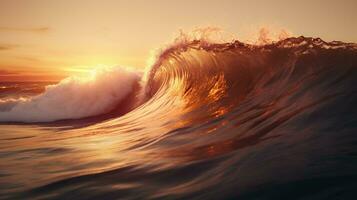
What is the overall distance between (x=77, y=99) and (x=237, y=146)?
449 inches

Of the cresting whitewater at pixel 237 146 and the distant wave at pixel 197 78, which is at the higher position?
the distant wave at pixel 197 78

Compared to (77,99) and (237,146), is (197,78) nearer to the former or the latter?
(77,99)

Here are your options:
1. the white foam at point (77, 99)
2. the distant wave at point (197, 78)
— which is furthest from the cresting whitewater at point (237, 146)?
the white foam at point (77, 99)

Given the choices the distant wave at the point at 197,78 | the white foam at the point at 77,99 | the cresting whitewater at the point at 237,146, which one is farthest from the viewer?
the white foam at the point at 77,99

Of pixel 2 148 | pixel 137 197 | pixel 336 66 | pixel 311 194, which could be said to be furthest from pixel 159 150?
pixel 336 66

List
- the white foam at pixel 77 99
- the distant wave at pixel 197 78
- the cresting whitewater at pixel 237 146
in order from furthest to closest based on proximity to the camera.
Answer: the white foam at pixel 77 99, the distant wave at pixel 197 78, the cresting whitewater at pixel 237 146

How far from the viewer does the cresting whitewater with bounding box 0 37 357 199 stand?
2.76 metres

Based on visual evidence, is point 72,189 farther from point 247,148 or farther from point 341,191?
point 341,191

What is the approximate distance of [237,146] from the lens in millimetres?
3869

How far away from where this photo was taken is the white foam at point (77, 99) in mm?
13477

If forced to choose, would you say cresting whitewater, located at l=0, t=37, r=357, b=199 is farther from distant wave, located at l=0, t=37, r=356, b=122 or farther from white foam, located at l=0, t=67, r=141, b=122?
white foam, located at l=0, t=67, r=141, b=122

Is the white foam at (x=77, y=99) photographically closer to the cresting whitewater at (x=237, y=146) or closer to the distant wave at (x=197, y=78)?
the distant wave at (x=197, y=78)

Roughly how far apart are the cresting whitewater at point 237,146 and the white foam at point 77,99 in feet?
15.2

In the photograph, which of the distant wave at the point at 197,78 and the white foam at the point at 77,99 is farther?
the white foam at the point at 77,99
